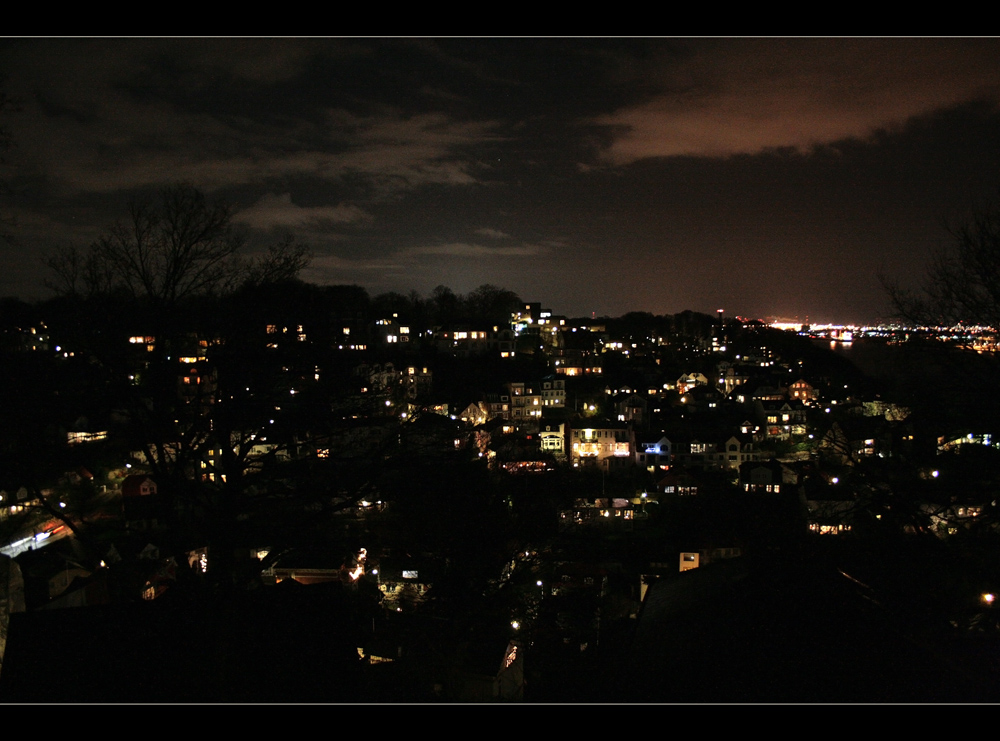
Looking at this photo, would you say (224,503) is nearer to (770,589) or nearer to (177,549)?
(177,549)

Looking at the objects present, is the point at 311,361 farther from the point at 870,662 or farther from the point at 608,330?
the point at 608,330

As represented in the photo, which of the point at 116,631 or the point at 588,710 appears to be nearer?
the point at 588,710

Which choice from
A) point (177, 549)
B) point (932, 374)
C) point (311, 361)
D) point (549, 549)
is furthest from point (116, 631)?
point (549, 549)

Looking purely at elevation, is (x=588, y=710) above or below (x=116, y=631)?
above

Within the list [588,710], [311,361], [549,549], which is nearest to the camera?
[588,710]

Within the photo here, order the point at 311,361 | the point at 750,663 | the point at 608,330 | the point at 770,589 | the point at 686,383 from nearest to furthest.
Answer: the point at 750,663 < the point at 311,361 < the point at 770,589 < the point at 686,383 < the point at 608,330

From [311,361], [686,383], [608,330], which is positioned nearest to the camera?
[311,361]

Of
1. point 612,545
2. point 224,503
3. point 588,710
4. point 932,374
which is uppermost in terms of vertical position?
point 932,374

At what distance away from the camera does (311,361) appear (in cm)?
469

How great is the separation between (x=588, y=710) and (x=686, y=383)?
43.5 m
